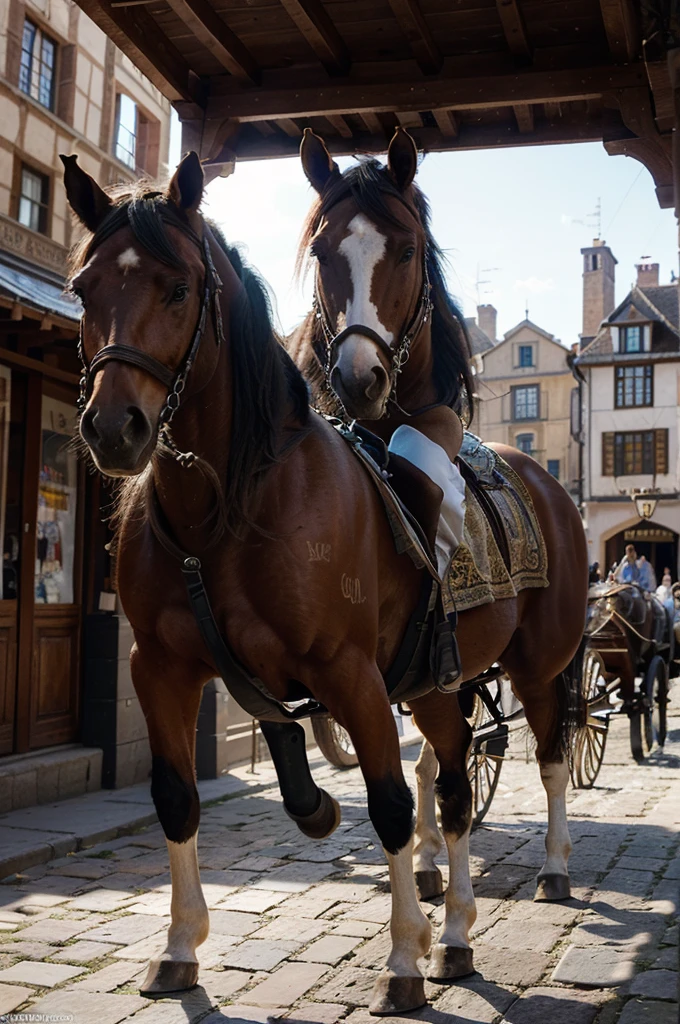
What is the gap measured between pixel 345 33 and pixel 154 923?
3959 mm

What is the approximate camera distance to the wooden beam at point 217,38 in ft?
13.3

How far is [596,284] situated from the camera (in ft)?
150

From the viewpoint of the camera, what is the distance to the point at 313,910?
467 centimetres

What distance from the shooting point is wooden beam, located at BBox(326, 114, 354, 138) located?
496 centimetres

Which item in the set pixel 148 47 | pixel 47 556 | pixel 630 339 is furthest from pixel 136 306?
pixel 630 339

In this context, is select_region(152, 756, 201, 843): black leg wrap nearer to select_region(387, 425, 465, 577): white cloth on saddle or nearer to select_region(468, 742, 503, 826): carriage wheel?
select_region(387, 425, 465, 577): white cloth on saddle

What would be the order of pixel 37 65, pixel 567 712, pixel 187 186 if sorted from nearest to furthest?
pixel 187 186
pixel 567 712
pixel 37 65

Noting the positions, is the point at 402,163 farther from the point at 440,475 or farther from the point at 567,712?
the point at 567,712

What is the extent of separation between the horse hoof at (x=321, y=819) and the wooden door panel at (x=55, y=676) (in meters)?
4.54

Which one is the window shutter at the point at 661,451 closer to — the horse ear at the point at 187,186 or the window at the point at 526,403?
the window at the point at 526,403

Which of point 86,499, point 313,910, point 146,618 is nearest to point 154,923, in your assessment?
point 313,910

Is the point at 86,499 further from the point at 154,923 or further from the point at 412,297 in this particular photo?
the point at 412,297

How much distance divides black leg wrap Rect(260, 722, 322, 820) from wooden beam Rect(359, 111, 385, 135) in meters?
2.91

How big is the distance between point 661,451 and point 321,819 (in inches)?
1424
